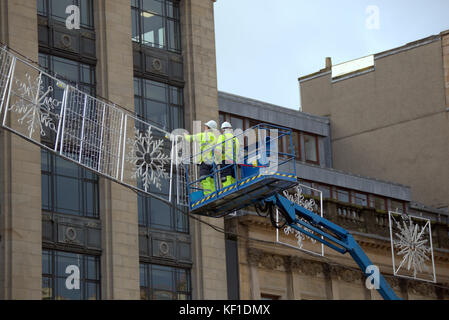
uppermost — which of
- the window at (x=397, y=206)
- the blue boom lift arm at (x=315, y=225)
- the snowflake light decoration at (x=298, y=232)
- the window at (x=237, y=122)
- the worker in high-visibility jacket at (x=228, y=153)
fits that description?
the window at (x=237, y=122)

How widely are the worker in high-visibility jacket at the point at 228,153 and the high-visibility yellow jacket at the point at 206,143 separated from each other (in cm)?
30

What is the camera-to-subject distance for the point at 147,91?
5838 centimetres

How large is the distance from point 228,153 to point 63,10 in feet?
61.0

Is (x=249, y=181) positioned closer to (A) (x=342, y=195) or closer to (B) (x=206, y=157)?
(B) (x=206, y=157)

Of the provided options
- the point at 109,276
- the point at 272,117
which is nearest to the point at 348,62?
the point at 272,117

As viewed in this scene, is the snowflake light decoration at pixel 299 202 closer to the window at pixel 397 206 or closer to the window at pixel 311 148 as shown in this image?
the window at pixel 397 206

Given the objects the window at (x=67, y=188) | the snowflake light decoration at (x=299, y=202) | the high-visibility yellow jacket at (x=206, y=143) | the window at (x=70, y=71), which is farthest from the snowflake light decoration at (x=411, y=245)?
the high-visibility yellow jacket at (x=206, y=143)

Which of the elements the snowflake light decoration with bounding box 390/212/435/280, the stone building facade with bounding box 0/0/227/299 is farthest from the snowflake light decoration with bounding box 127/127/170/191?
the snowflake light decoration with bounding box 390/212/435/280

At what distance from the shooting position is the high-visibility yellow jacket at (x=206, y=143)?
39.6 m

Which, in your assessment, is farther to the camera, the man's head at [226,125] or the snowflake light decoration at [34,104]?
the man's head at [226,125]

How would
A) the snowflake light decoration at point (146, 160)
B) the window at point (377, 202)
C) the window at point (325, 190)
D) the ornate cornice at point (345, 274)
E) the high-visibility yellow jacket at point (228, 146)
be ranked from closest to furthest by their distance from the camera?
the high-visibility yellow jacket at point (228, 146), the snowflake light decoration at point (146, 160), the ornate cornice at point (345, 274), the window at point (325, 190), the window at point (377, 202)

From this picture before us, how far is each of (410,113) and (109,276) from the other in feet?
93.7

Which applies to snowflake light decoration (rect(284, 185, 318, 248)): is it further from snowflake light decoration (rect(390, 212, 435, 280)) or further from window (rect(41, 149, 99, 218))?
window (rect(41, 149, 99, 218))

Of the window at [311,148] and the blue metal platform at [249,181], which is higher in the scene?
the window at [311,148]
